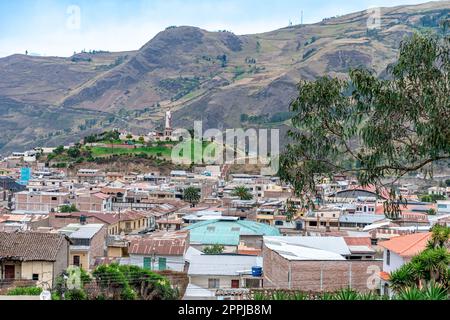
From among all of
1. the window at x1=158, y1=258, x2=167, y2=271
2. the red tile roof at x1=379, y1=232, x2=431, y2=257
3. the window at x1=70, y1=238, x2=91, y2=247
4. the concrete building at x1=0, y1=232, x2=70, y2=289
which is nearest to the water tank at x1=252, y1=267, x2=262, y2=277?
the window at x1=158, y1=258, x2=167, y2=271

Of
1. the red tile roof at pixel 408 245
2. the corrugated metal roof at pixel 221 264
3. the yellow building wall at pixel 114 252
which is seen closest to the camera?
the red tile roof at pixel 408 245

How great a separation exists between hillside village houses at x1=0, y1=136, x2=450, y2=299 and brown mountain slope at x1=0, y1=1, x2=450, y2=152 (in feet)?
172

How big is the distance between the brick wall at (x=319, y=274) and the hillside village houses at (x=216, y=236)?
0.02 m

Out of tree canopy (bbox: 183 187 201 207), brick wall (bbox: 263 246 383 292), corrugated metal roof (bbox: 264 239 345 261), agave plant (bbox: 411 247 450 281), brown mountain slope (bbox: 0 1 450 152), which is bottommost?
tree canopy (bbox: 183 187 201 207)

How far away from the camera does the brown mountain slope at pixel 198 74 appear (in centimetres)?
10981

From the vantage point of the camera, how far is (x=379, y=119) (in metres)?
7.38

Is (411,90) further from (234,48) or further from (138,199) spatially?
(234,48)

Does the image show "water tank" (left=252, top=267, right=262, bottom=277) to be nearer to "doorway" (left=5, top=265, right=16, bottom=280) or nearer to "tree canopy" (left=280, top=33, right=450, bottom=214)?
"doorway" (left=5, top=265, right=16, bottom=280)

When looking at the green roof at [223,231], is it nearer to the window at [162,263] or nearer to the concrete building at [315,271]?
the window at [162,263]

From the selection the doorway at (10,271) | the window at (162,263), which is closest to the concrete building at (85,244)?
the window at (162,263)

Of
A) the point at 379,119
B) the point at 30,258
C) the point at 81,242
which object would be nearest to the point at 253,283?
the point at 30,258

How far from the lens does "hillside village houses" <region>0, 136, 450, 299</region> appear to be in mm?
11805

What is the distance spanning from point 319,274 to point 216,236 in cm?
957

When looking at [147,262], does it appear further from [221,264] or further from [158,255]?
[221,264]
